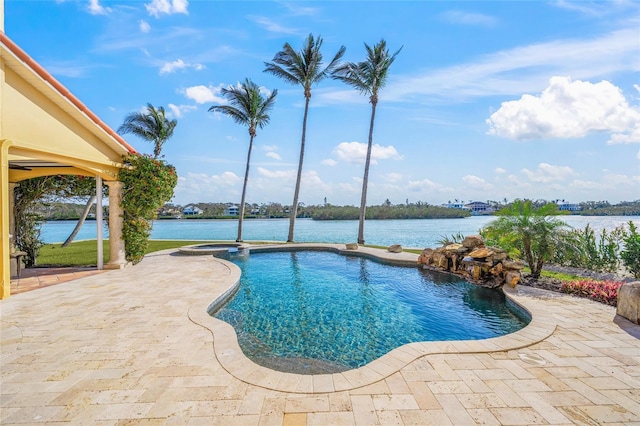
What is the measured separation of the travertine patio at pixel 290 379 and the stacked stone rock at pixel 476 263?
3026 millimetres

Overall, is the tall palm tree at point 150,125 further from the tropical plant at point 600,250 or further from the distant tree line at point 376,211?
the tropical plant at point 600,250

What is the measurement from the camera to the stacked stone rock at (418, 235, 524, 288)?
8.33m

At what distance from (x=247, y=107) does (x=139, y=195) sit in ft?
33.8

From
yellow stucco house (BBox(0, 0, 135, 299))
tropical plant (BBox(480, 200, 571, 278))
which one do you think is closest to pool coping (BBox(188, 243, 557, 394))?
tropical plant (BBox(480, 200, 571, 278))

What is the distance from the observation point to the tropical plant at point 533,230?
8148 millimetres

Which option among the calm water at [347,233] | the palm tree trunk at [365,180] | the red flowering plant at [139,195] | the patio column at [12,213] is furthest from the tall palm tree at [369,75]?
the patio column at [12,213]

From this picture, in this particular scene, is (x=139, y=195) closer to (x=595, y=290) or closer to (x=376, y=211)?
(x=595, y=290)

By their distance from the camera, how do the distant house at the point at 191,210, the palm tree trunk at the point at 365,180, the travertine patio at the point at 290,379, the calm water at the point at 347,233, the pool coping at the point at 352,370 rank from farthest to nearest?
1. the distant house at the point at 191,210
2. the calm water at the point at 347,233
3. the palm tree trunk at the point at 365,180
4. the pool coping at the point at 352,370
5. the travertine patio at the point at 290,379

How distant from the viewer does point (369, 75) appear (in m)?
16.6

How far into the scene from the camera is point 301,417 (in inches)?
105

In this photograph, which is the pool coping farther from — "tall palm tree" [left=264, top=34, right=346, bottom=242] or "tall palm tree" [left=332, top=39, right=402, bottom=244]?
"tall palm tree" [left=264, top=34, right=346, bottom=242]

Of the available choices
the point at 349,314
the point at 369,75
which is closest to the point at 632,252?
the point at 349,314

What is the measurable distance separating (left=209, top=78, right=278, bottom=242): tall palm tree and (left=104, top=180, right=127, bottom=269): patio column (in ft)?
28.5

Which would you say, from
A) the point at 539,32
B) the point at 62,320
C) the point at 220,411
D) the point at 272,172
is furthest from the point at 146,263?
the point at 272,172
